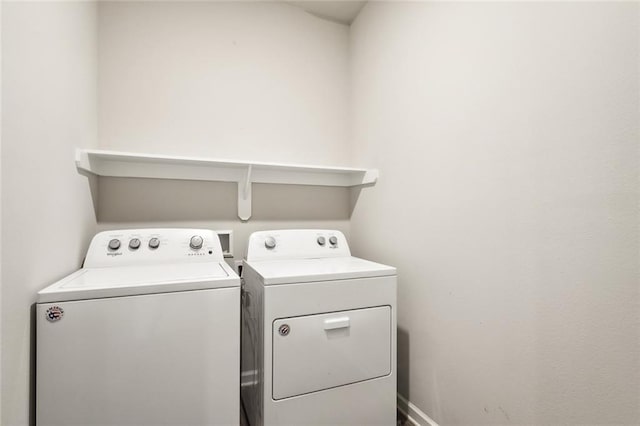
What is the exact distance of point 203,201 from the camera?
1816 mm

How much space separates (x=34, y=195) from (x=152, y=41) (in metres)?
1.24

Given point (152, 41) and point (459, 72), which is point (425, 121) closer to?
point (459, 72)

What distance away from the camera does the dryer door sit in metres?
1.16

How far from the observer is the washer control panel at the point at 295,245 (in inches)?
65.6

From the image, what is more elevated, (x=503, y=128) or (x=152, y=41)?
(x=152, y=41)

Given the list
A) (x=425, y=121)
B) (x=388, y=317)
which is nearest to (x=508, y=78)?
(x=425, y=121)

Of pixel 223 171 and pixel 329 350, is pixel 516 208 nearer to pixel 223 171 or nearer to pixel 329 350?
pixel 329 350

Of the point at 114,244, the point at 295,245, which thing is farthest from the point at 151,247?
the point at 295,245

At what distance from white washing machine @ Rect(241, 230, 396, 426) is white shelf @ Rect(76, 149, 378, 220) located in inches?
25.4

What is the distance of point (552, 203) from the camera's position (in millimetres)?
915

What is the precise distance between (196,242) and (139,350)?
0.64 meters

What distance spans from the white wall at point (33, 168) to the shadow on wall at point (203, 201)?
1.10ft

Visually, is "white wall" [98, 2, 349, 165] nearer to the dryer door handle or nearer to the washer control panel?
the washer control panel

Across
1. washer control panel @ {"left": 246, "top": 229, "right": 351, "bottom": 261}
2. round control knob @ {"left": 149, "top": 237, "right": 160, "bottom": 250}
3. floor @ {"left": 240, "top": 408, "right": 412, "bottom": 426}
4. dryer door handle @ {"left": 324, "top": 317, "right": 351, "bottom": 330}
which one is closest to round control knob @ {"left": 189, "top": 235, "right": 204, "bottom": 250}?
round control knob @ {"left": 149, "top": 237, "right": 160, "bottom": 250}
